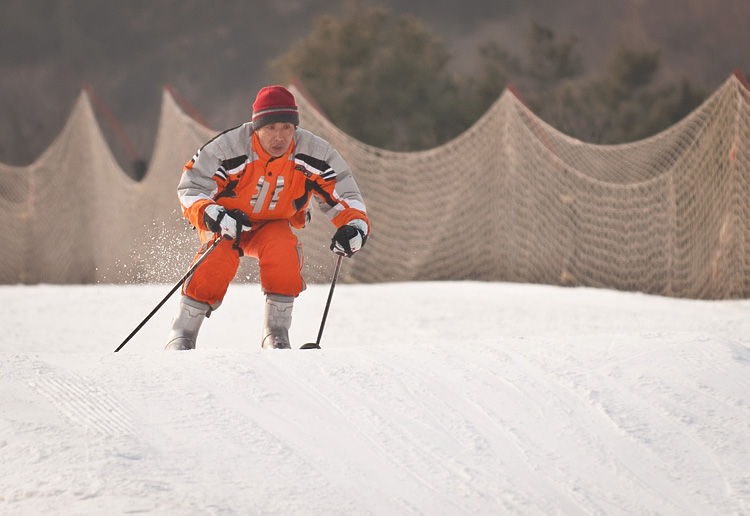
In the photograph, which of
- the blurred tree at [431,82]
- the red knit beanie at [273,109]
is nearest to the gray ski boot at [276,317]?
the red knit beanie at [273,109]

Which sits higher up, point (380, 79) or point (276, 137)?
point (380, 79)

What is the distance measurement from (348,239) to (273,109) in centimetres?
64

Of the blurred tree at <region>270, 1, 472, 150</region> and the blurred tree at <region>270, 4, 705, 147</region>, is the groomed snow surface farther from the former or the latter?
the blurred tree at <region>270, 1, 472, 150</region>

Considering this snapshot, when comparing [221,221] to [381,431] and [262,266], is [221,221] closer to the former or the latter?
[262,266]

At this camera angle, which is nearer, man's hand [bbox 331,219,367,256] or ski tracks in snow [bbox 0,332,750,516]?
ski tracks in snow [bbox 0,332,750,516]

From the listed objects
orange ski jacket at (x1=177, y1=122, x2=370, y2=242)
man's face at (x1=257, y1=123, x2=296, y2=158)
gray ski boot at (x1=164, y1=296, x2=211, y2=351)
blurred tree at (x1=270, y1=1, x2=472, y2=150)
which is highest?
blurred tree at (x1=270, y1=1, x2=472, y2=150)

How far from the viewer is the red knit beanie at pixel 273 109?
163 inches

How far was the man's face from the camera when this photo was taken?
413 cm

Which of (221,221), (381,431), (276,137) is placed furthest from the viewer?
(276,137)

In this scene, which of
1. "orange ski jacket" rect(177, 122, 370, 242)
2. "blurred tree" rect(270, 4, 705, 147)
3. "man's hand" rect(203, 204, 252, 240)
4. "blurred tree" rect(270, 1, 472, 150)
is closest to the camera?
"man's hand" rect(203, 204, 252, 240)

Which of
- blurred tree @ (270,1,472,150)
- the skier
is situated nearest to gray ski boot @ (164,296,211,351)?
the skier

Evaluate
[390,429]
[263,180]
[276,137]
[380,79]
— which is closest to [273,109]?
[276,137]

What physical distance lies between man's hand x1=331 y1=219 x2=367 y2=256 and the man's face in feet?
1.38

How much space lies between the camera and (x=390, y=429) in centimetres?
277
